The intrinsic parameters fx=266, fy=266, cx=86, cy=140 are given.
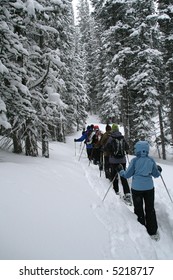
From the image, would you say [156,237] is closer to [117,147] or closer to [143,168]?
[143,168]

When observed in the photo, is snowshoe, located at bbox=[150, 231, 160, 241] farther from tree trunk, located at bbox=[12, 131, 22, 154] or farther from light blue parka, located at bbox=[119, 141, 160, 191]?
tree trunk, located at bbox=[12, 131, 22, 154]

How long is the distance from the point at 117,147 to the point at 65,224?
4.29 metres

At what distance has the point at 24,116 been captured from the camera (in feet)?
32.3

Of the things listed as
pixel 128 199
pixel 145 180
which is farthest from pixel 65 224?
pixel 128 199

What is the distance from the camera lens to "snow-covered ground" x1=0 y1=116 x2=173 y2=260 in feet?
13.8

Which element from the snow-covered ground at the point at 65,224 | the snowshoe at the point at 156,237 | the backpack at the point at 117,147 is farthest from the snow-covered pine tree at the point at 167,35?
the snowshoe at the point at 156,237

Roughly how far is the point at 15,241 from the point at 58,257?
2.29ft

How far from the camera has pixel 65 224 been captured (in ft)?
16.9

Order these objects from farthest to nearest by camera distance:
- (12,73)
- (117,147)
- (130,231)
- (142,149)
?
(12,73) < (117,147) < (142,149) < (130,231)

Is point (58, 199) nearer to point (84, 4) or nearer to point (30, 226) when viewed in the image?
Result: point (30, 226)

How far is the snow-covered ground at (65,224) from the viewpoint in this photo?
13.8 feet

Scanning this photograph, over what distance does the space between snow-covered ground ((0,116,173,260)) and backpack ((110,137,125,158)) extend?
5.63 feet
